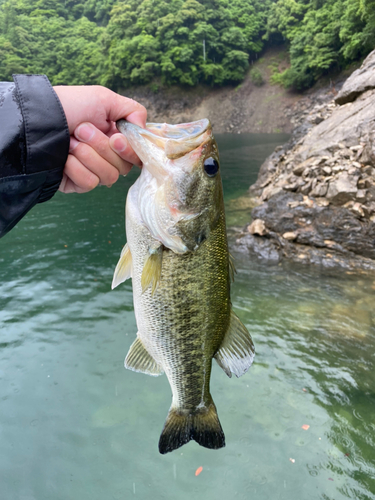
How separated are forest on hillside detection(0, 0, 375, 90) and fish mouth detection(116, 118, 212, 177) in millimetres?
57200

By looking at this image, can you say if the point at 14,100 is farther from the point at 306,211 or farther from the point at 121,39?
the point at 121,39

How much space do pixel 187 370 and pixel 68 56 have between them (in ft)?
262

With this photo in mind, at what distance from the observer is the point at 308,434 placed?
4.62 m

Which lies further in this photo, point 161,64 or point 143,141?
point 161,64

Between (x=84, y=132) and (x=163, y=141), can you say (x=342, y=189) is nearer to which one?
(x=163, y=141)

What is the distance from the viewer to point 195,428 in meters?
2.39

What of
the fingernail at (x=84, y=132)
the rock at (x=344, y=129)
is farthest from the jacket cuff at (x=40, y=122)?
the rock at (x=344, y=129)

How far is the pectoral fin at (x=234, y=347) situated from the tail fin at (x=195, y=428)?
13.9 inches

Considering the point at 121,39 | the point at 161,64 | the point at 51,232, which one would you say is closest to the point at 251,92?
the point at 161,64

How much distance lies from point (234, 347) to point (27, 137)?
1.80 meters

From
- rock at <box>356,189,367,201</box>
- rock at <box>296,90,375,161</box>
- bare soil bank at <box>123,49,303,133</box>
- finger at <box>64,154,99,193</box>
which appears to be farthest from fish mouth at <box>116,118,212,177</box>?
bare soil bank at <box>123,49,303,133</box>

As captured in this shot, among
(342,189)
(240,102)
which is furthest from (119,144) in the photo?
(240,102)

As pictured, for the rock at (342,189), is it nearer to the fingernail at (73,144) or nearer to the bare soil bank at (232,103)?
the fingernail at (73,144)

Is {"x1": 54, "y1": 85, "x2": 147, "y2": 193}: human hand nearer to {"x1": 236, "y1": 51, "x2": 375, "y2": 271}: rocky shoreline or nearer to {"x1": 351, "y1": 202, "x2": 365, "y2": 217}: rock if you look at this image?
{"x1": 236, "y1": 51, "x2": 375, "y2": 271}: rocky shoreline
